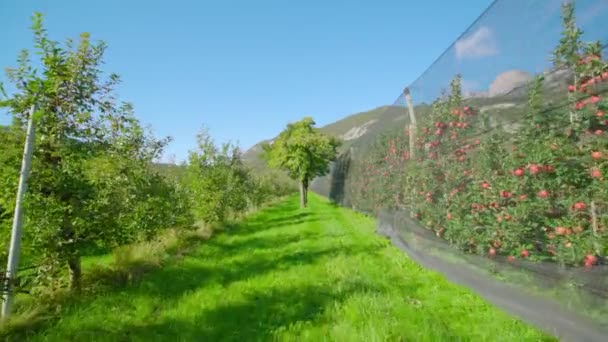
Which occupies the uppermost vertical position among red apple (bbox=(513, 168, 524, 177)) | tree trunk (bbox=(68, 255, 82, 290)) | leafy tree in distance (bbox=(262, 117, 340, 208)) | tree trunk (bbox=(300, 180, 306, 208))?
leafy tree in distance (bbox=(262, 117, 340, 208))

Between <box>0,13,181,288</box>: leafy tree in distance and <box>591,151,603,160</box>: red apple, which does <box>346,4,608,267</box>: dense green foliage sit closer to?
<box>591,151,603,160</box>: red apple

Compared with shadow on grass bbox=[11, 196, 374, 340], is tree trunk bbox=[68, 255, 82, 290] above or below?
above

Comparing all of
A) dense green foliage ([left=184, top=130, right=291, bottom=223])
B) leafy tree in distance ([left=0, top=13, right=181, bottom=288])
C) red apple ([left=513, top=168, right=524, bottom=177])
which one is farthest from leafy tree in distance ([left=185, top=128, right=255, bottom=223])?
red apple ([left=513, top=168, right=524, bottom=177])

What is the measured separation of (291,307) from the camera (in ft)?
14.2

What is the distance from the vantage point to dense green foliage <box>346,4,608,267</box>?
116 inches

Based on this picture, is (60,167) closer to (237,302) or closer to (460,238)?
(237,302)

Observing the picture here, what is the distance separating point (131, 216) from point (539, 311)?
5.38m

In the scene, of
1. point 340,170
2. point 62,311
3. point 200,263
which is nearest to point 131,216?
point 62,311

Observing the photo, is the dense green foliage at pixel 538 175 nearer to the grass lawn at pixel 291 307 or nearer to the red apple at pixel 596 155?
the red apple at pixel 596 155

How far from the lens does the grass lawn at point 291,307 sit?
350cm

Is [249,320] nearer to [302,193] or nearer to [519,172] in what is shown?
[519,172]

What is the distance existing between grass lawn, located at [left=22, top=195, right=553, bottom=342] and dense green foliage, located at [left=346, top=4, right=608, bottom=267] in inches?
32.9

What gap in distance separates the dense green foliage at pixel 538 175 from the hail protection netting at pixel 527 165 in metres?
0.01

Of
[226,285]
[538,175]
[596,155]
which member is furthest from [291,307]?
[596,155]
